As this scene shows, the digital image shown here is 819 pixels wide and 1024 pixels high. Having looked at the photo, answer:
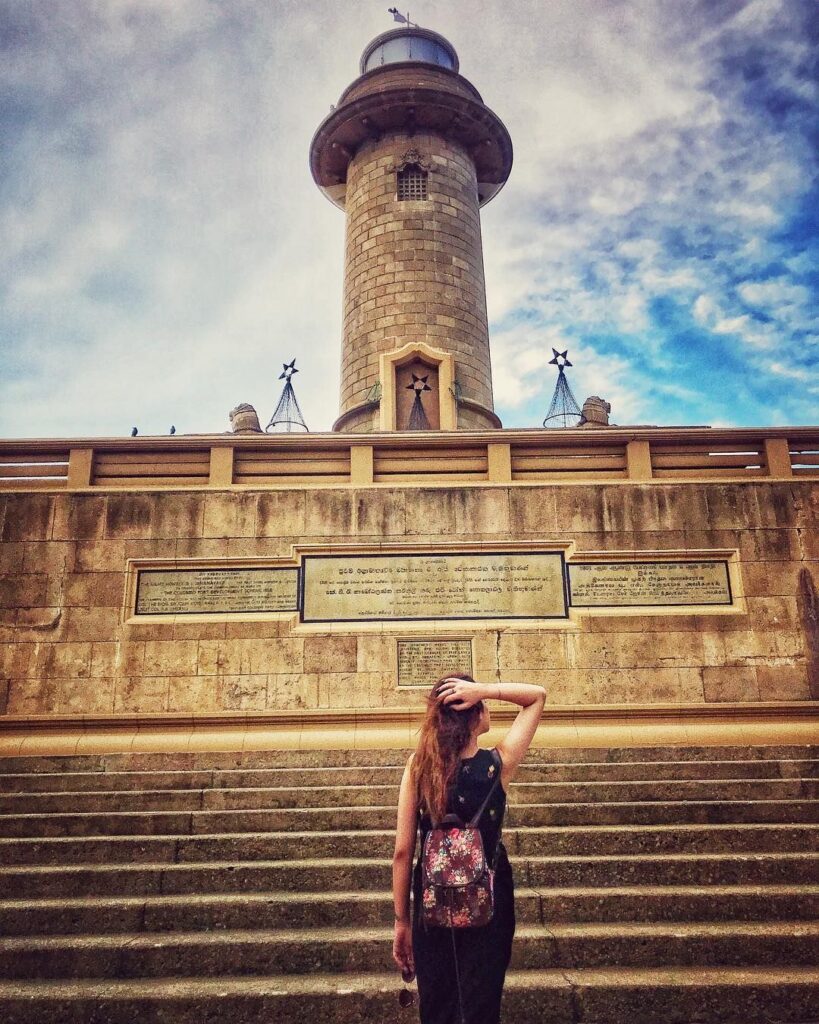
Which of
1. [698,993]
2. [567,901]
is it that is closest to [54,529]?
[567,901]

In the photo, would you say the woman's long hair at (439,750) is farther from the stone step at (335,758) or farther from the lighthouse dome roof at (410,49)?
the lighthouse dome roof at (410,49)

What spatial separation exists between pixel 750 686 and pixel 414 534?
392cm

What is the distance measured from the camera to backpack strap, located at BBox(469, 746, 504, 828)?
10.1 feet

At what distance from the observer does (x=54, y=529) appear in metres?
9.16

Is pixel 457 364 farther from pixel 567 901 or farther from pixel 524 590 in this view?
pixel 567 901

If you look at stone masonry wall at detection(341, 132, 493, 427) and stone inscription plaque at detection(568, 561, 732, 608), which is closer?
stone inscription plaque at detection(568, 561, 732, 608)

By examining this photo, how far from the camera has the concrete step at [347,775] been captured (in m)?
7.05

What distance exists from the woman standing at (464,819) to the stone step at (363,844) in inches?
113

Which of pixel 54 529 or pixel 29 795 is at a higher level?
pixel 54 529

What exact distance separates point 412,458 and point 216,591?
2.69m

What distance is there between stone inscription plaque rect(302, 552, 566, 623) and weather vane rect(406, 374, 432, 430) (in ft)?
23.9

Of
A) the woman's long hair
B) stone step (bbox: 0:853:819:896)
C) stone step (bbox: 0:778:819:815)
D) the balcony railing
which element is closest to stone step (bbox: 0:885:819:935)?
stone step (bbox: 0:853:819:896)

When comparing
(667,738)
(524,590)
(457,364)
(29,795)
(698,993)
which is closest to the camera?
(698,993)

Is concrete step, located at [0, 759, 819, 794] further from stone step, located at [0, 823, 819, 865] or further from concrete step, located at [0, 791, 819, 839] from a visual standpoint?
stone step, located at [0, 823, 819, 865]
